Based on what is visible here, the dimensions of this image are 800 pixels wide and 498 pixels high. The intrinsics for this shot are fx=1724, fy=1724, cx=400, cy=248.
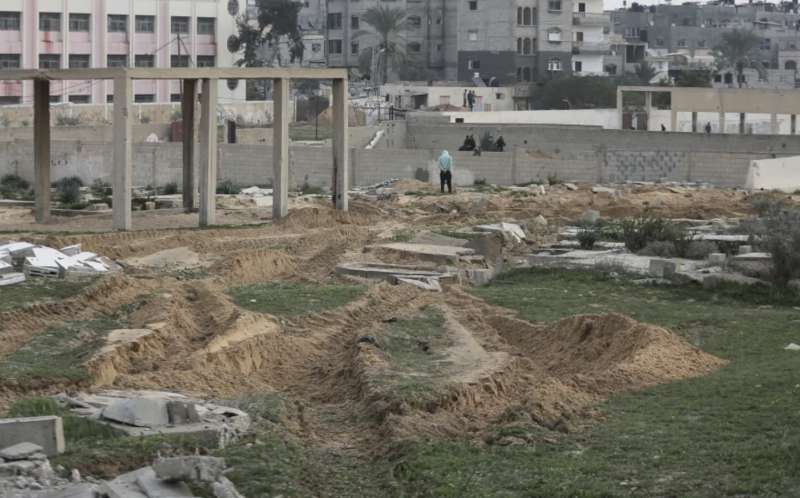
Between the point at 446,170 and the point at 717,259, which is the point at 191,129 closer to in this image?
the point at 446,170

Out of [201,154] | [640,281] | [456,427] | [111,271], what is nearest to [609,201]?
[201,154]

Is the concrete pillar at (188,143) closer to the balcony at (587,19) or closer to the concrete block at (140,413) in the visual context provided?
the concrete block at (140,413)

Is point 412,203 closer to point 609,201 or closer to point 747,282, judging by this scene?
point 609,201

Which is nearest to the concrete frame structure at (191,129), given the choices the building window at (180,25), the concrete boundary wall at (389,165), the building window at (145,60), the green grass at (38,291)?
the green grass at (38,291)

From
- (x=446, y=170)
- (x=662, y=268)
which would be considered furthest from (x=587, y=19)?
(x=662, y=268)

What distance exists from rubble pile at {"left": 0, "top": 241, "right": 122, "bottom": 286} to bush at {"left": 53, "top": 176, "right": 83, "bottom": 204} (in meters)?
12.0

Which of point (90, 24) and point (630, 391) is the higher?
point (90, 24)

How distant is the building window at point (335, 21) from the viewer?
95.7m

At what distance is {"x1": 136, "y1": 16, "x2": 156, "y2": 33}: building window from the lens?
68.6 m

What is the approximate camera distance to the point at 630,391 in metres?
15.0

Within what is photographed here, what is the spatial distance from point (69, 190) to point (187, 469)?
26.0 metres

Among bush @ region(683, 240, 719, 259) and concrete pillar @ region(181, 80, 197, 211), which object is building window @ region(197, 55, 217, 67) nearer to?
concrete pillar @ region(181, 80, 197, 211)

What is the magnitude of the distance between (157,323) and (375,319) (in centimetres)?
263

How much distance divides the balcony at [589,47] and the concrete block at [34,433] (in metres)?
82.6
